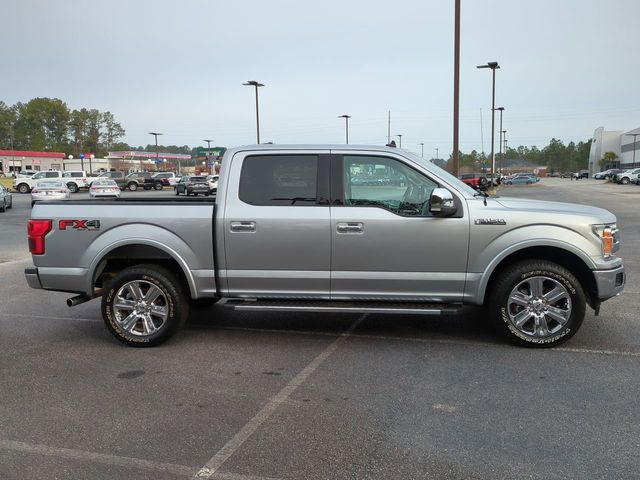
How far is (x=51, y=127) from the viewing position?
157500 mm

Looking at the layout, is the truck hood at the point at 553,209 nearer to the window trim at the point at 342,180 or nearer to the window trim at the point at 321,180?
the window trim at the point at 342,180

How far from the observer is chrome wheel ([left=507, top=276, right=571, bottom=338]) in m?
5.13

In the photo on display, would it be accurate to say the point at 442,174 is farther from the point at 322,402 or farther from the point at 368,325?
the point at 322,402

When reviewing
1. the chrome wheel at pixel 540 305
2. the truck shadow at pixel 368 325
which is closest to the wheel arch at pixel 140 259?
the truck shadow at pixel 368 325

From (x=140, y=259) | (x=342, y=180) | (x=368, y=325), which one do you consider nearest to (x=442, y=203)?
(x=342, y=180)

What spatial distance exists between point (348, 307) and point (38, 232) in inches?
123

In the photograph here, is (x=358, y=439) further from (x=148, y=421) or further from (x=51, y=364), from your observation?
(x=51, y=364)

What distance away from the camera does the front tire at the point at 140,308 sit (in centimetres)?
544

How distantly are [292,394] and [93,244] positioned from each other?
8.49 feet

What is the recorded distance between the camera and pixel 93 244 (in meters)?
5.45

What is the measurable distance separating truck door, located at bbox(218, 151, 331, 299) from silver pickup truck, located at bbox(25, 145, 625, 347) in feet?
0.03

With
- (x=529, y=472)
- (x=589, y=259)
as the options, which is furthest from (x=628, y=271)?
(x=529, y=472)

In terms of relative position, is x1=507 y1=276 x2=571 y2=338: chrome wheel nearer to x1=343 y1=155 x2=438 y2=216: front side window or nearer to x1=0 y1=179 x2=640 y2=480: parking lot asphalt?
x1=0 y1=179 x2=640 y2=480: parking lot asphalt

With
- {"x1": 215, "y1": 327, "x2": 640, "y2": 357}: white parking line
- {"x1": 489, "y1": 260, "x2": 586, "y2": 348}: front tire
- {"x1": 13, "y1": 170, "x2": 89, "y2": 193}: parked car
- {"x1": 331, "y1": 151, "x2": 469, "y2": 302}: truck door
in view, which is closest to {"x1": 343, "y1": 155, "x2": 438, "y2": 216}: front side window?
{"x1": 331, "y1": 151, "x2": 469, "y2": 302}: truck door
